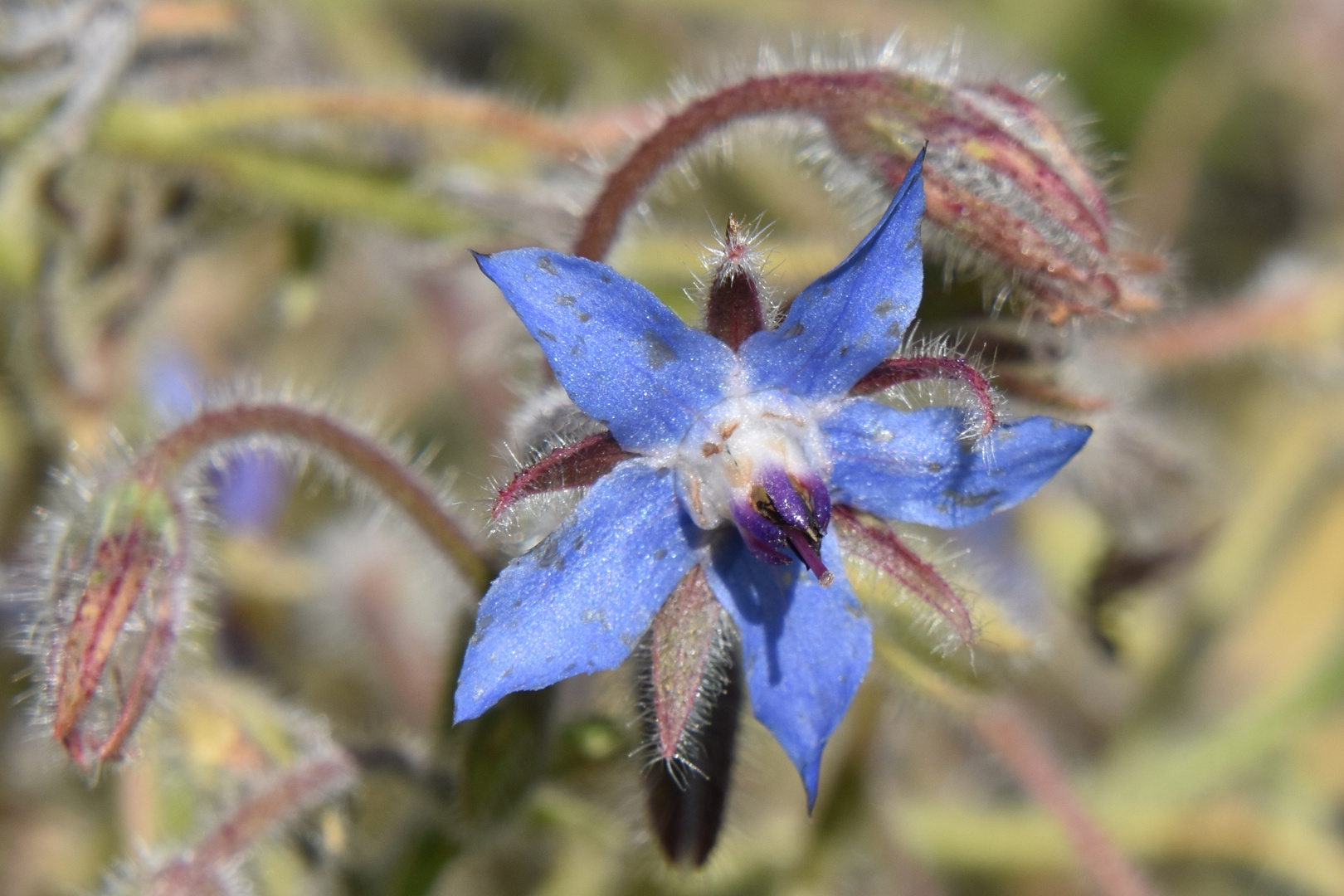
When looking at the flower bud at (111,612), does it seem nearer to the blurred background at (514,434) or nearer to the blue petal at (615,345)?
the blurred background at (514,434)

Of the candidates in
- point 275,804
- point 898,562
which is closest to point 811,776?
point 898,562

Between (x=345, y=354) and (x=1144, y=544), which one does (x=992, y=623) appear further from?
(x=345, y=354)

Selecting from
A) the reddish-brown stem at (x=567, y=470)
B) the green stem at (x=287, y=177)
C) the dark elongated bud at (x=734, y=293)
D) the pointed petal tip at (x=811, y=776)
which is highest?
the dark elongated bud at (x=734, y=293)

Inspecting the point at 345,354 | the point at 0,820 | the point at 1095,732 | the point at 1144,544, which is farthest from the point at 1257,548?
the point at 0,820

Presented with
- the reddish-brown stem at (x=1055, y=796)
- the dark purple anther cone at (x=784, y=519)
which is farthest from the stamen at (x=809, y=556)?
the reddish-brown stem at (x=1055, y=796)

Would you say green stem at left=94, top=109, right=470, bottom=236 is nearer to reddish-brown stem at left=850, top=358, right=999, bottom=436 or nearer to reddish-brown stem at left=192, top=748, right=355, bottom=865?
reddish-brown stem at left=192, top=748, right=355, bottom=865
